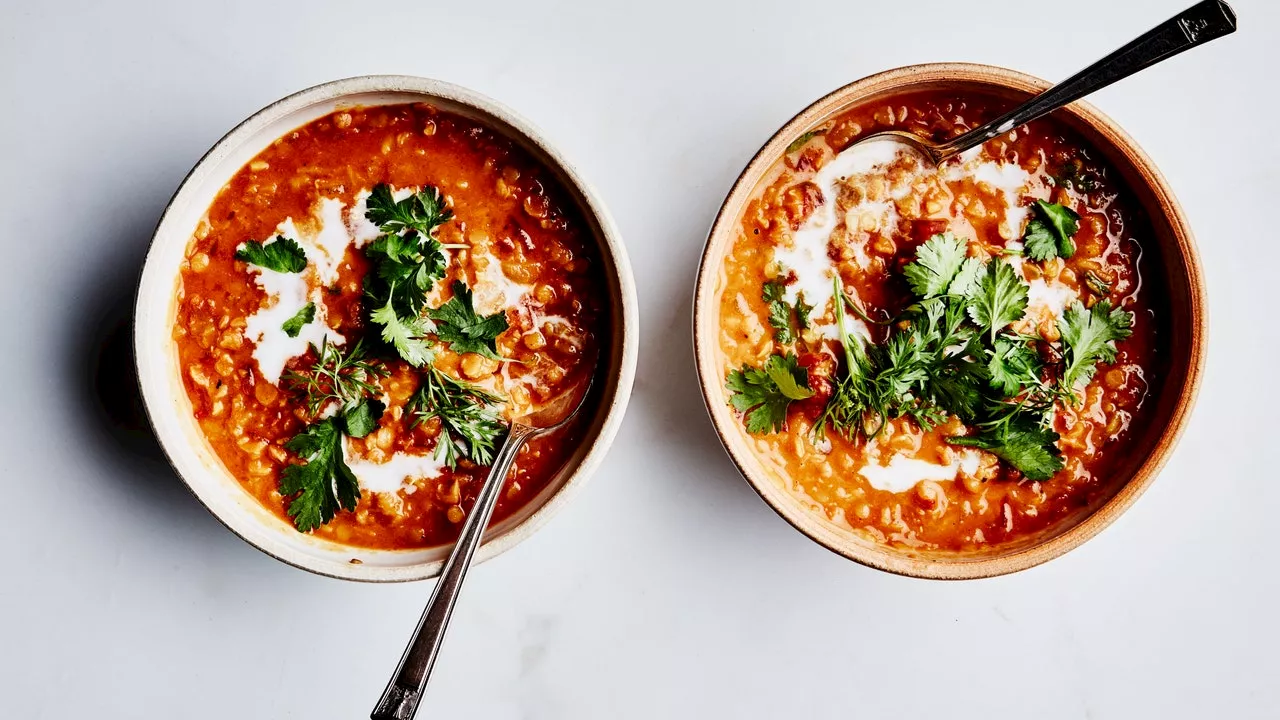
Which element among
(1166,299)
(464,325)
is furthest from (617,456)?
(1166,299)

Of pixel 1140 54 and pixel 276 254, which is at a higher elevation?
pixel 276 254

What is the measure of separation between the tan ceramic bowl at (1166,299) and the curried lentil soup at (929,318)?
0.06 meters

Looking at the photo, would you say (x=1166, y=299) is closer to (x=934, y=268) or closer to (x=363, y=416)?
(x=934, y=268)

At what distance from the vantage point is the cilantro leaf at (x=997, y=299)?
8.04 feet

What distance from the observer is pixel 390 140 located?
2.40 meters

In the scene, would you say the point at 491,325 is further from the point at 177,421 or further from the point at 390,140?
the point at 177,421

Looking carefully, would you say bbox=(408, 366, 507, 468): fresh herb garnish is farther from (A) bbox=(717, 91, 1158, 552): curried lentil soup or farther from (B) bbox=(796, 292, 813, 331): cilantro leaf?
(B) bbox=(796, 292, 813, 331): cilantro leaf

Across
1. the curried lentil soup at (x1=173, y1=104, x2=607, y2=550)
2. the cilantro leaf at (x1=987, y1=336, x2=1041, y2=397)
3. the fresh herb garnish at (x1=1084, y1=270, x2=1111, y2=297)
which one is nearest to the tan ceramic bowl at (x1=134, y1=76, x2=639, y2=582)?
the curried lentil soup at (x1=173, y1=104, x2=607, y2=550)

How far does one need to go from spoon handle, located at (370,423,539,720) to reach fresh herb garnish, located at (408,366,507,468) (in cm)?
5

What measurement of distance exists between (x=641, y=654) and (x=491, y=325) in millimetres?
1178

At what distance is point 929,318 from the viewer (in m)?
2.43

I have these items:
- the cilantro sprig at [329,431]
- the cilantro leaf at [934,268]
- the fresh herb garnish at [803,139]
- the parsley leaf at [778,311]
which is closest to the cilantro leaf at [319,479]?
the cilantro sprig at [329,431]

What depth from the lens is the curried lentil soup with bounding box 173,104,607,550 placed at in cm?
238

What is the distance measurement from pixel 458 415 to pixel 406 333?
26 cm
